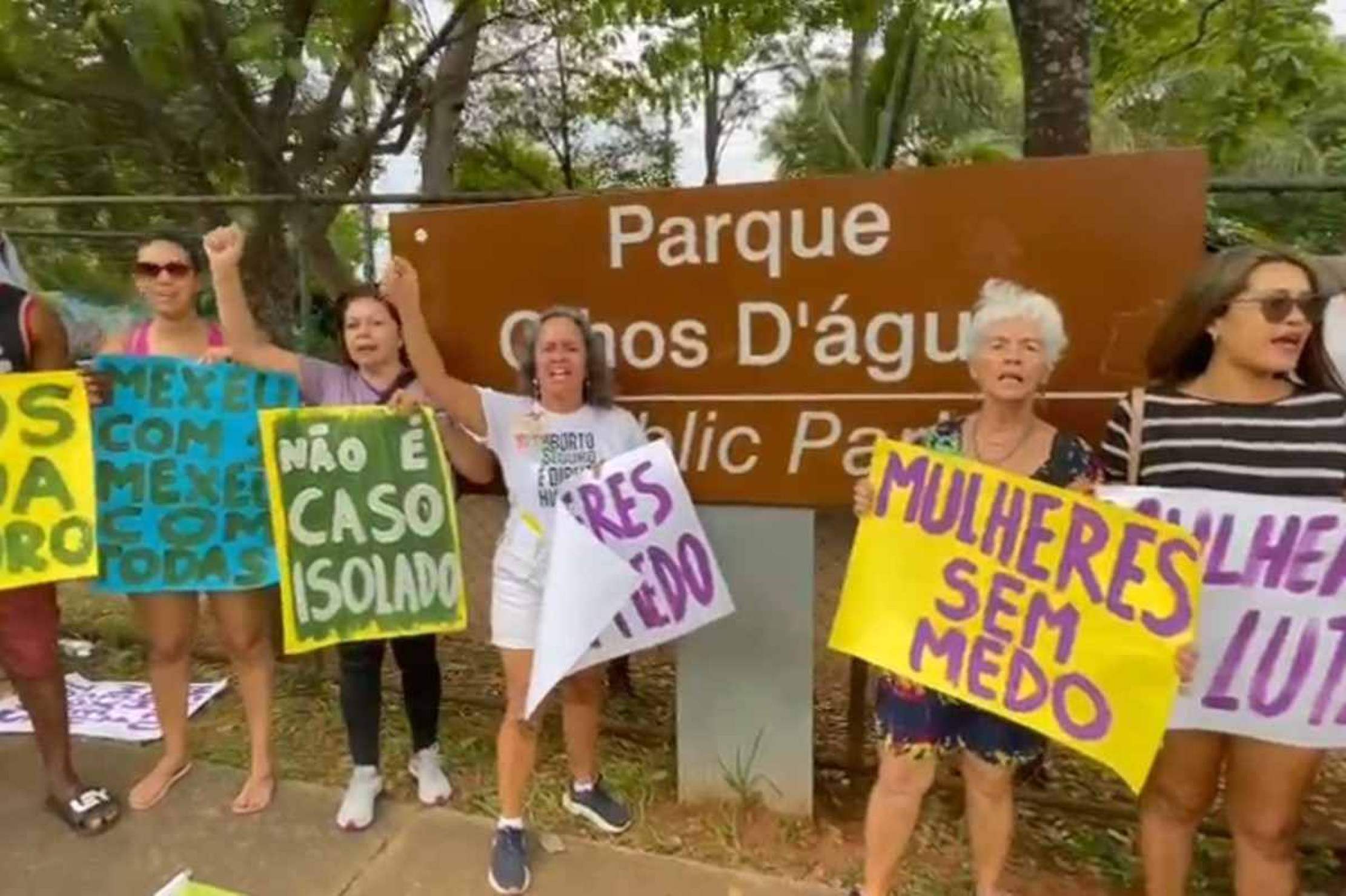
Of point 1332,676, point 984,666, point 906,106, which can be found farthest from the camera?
point 906,106

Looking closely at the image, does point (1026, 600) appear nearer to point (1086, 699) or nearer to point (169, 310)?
point (1086, 699)

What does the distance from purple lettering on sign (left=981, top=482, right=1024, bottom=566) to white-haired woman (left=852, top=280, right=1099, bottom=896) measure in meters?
0.07

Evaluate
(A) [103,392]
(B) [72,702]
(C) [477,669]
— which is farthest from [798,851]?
(B) [72,702]

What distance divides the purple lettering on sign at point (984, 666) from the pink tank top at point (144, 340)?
6.66 feet

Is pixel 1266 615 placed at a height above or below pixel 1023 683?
above

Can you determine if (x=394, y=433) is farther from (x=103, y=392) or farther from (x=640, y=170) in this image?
(x=640, y=170)

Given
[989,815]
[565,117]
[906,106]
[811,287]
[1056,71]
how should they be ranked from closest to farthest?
[989,815]
[811,287]
[1056,71]
[906,106]
[565,117]

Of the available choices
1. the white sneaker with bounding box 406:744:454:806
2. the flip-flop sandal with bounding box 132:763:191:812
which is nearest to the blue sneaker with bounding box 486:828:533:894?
the white sneaker with bounding box 406:744:454:806

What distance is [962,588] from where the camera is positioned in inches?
90.4

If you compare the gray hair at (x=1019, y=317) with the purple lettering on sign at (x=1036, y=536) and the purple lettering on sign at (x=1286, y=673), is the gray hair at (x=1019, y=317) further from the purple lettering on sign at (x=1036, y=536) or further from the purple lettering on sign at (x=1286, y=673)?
the purple lettering on sign at (x=1286, y=673)

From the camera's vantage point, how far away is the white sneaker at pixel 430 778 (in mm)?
3090

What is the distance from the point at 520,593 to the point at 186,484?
1019 millimetres

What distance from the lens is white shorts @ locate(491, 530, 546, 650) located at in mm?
2670

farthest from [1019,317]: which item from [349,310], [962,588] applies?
[349,310]
